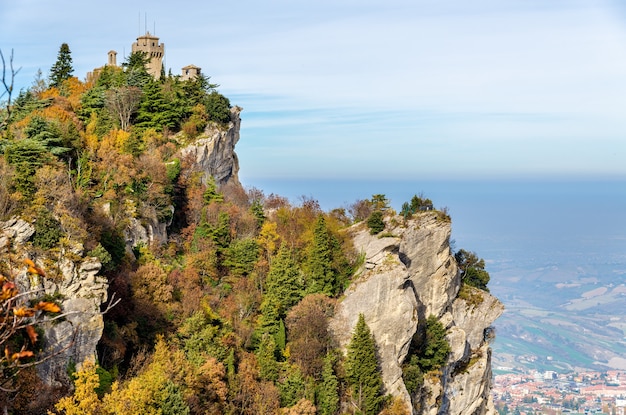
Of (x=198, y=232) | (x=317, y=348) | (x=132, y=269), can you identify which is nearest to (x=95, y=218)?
(x=132, y=269)

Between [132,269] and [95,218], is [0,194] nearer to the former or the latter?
[95,218]

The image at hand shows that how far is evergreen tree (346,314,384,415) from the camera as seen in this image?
38.3 m

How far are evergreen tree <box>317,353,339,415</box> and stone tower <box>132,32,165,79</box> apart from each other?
30.2 m

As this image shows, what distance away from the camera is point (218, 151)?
53.2 meters

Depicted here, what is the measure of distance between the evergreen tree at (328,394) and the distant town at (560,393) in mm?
95762

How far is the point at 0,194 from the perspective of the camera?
3161 cm

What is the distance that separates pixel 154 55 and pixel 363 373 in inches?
1296

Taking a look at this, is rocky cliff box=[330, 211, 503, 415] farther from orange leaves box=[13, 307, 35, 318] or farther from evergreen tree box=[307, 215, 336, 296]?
orange leaves box=[13, 307, 35, 318]

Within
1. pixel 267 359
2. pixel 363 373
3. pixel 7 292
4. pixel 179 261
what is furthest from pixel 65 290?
pixel 7 292

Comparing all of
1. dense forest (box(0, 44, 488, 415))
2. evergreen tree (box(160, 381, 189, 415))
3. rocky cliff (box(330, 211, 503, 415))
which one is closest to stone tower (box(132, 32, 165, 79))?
dense forest (box(0, 44, 488, 415))

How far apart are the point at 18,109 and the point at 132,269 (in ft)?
52.1

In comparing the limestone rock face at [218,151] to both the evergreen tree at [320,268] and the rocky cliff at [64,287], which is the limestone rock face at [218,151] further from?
the rocky cliff at [64,287]

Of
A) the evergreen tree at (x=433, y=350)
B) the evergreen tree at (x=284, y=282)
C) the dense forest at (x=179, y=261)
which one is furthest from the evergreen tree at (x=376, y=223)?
the evergreen tree at (x=433, y=350)

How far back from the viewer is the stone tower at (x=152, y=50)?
191ft
